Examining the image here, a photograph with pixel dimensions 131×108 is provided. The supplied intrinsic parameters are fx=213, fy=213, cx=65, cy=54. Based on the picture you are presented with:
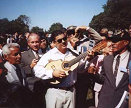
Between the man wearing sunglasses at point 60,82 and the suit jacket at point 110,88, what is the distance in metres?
0.53

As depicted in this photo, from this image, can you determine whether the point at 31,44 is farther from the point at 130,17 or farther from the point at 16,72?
the point at 130,17

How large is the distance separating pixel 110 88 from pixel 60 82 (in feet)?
2.70

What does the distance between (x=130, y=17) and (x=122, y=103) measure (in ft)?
76.8

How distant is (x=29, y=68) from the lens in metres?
3.60

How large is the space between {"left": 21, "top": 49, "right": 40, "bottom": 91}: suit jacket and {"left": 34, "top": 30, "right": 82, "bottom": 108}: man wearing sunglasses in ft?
1.02

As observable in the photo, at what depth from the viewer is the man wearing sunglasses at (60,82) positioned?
3.22 metres

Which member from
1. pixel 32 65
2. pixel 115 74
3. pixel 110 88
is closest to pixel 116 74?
pixel 115 74

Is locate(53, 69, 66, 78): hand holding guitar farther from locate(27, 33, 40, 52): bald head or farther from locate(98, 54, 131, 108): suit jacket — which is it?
locate(27, 33, 40, 52): bald head

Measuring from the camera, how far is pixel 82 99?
16.1ft

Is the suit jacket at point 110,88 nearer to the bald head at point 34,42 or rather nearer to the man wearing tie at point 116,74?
the man wearing tie at point 116,74

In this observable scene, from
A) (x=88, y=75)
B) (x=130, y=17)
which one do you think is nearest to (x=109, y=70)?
(x=88, y=75)

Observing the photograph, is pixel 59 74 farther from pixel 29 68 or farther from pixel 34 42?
pixel 34 42

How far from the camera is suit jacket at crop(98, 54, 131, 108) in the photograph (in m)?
3.35

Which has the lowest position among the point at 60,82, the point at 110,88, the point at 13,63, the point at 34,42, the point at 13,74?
the point at 110,88
